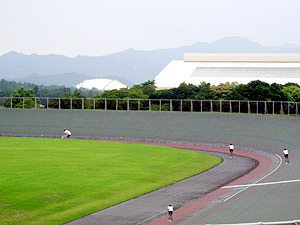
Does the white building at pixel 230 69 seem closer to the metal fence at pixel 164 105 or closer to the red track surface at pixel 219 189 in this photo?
the metal fence at pixel 164 105

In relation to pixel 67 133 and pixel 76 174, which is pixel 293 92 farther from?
pixel 76 174

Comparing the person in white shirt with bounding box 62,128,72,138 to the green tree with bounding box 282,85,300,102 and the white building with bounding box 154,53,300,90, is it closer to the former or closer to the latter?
the green tree with bounding box 282,85,300,102

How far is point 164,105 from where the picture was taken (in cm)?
6769

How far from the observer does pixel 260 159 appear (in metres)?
Answer: 45.2

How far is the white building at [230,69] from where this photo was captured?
4793 inches

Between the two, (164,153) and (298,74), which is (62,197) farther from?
(298,74)

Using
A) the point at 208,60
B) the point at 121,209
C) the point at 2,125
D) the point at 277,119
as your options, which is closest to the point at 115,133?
the point at 2,125

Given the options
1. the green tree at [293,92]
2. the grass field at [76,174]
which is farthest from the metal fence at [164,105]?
the green tree at [293,92]

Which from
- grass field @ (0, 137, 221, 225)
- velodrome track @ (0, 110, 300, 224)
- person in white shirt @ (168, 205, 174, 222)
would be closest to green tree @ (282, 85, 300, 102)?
velodrome track @ (0, 110, 300, 224)

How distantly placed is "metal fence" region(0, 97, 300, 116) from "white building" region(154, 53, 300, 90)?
173ft

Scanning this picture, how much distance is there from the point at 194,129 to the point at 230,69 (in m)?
70.3

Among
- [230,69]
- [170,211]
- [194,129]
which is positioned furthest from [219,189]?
[230,69]

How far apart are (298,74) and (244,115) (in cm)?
6672

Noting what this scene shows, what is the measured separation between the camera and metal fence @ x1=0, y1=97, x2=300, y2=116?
58938mm
